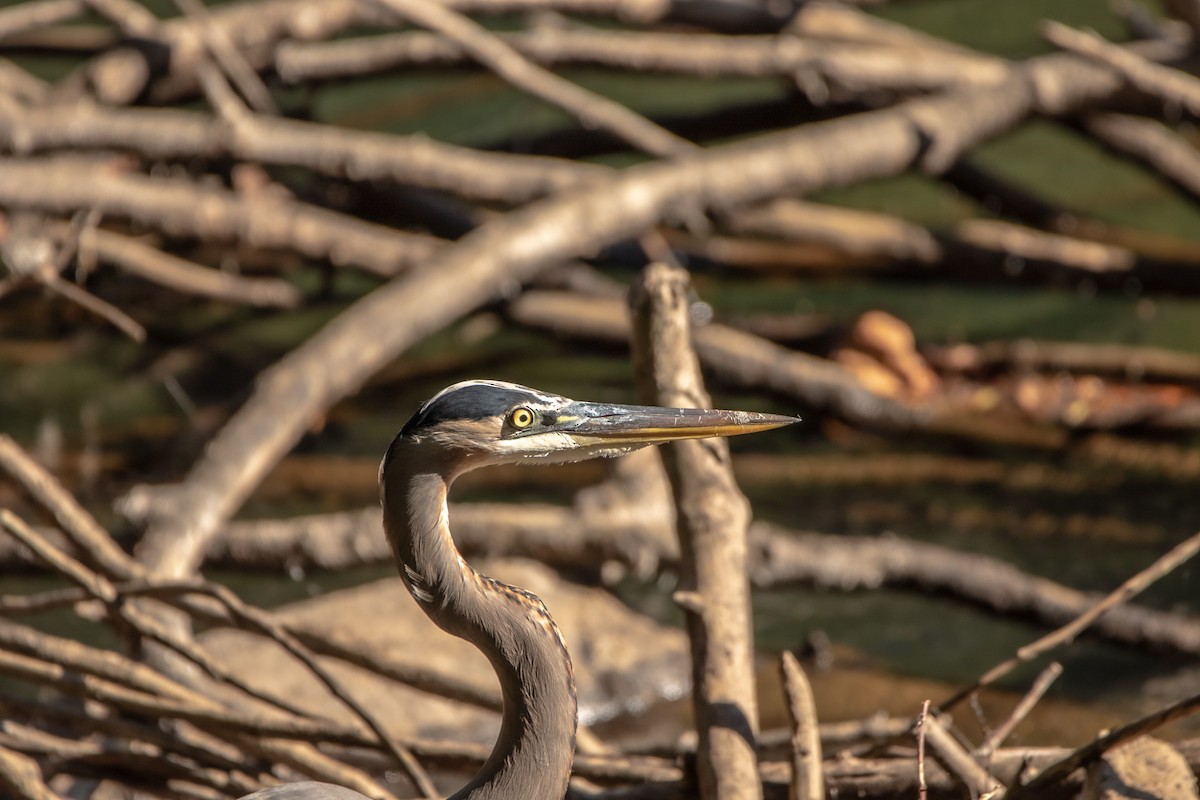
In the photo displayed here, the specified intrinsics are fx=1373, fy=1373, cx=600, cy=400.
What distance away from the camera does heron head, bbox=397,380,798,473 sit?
1953 mm

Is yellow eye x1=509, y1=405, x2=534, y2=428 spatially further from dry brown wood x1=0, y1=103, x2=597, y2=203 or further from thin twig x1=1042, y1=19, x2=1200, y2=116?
thin twig x1=1042, y1=19, x2=1200, y2=116

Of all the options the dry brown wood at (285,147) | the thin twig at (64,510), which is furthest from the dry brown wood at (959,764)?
the dry brown wood at (285,147)

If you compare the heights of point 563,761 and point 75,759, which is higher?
point 75,759

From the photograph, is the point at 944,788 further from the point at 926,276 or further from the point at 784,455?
the point at 926,276

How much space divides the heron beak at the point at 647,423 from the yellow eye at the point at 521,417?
0.06 metres

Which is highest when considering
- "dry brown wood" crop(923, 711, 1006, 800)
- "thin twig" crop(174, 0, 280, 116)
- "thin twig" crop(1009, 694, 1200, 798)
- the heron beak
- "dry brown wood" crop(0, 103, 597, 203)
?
"thin twig" crop(174, 0, 280, 116)

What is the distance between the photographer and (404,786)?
10.9ft

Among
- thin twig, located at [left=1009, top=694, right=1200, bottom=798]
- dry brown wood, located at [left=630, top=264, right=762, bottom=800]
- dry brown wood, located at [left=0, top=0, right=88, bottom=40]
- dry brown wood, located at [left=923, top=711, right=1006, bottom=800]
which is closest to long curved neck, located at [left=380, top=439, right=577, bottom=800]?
dry brown wood, located at [left=630, top=264, right=762, bottom=800]

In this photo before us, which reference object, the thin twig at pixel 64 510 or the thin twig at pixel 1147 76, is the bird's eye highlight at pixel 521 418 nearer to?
the thin twig at pixel 64 510

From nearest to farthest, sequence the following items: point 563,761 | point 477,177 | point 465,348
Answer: point 563,761 → point 477,177 → point 465,348

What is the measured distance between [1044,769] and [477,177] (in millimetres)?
3335

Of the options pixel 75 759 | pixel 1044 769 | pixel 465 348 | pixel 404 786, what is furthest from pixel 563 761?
pixel 465 348

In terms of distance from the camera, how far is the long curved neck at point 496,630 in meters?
1.96

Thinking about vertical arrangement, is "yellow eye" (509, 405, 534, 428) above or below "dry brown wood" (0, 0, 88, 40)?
below
